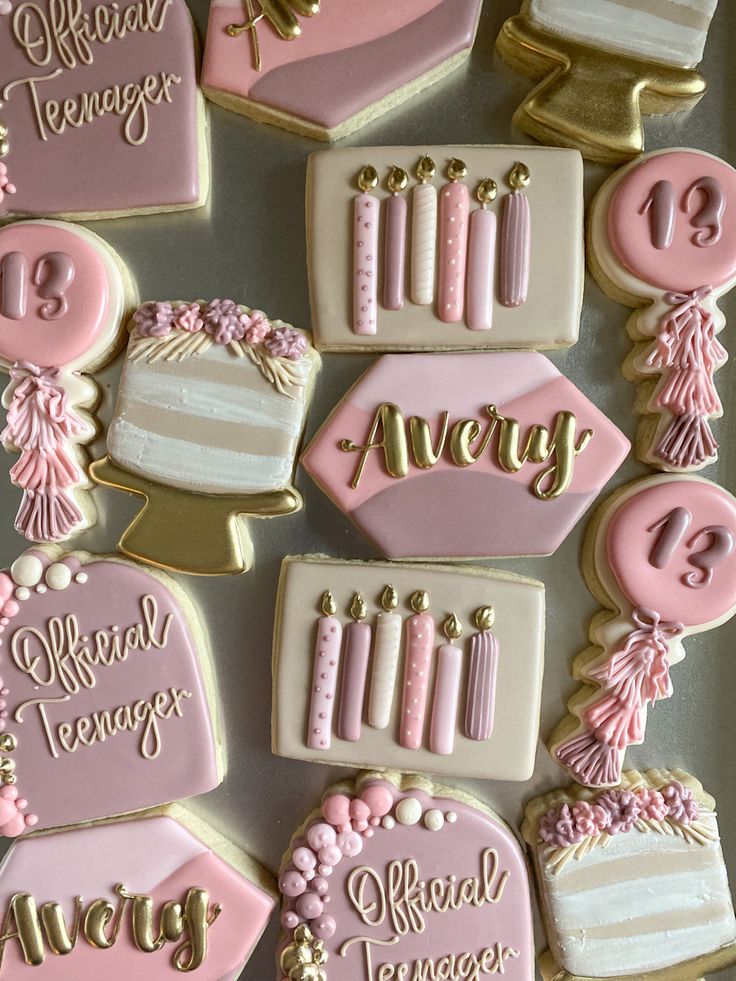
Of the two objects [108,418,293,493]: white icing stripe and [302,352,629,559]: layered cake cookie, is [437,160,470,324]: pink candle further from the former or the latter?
[108,418,293,493]: white icing stripe

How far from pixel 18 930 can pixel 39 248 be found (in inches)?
32.0

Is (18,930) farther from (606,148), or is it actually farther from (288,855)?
(606,148)

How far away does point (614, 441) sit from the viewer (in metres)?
0.96

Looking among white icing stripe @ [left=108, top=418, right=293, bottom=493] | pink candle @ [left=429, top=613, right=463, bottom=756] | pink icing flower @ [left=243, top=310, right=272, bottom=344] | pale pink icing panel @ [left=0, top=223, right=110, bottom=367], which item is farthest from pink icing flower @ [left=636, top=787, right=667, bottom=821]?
pale pink icing panel @ [left=0, top=223, right=110, bottom=367]

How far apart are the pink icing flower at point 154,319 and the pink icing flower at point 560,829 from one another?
0.75 metres

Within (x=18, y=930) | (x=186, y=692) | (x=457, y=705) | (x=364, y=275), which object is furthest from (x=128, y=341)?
(x=18, y=930)

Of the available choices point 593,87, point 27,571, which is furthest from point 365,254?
point 27,571

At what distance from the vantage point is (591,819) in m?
0.97

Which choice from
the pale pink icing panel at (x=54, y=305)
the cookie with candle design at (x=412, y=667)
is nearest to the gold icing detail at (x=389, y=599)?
the cookie with candle design at (x=412, y=667)

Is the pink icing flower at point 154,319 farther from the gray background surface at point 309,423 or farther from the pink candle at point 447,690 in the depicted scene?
the pink candle at point 447,690

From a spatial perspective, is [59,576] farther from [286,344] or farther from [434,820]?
[434,820]

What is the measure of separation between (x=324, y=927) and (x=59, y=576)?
53cm

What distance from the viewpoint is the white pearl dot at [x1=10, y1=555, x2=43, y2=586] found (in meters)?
0.98

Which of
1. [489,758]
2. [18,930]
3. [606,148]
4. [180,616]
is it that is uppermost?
Answer: [606,148]
